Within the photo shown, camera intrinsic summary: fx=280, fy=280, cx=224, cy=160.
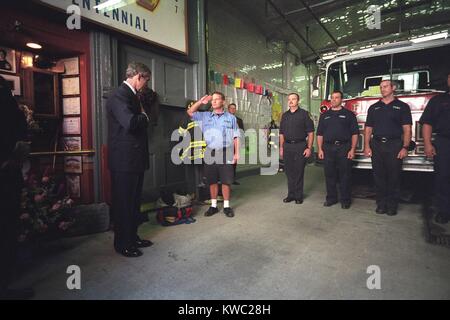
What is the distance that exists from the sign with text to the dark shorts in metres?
2.00

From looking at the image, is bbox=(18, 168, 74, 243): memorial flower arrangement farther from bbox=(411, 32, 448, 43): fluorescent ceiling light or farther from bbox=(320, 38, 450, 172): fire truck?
bbox=(411, 32, 448, 43): fluorescent ceiling light

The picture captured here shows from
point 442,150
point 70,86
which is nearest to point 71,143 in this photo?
point 70,86

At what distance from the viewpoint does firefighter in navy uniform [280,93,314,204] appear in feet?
15.8

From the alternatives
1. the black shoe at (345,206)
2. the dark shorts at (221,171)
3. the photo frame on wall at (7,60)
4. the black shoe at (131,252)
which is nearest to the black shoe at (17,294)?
the black shoe at (131,252)

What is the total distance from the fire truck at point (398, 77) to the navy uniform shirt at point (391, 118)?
671mm

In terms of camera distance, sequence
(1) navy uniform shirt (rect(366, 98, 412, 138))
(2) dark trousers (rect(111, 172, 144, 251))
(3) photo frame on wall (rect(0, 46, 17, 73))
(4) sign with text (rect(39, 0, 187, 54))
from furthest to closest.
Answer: (1) navy uniform shirt (rect(366, 98, 412, 138)), (4) sign with text (rect(39, 0, 187, 54)), (3) photo frame on wall (rect(0, 46, 17, 73)), (2) dark trousers (rect(111, 172, 144, 251))

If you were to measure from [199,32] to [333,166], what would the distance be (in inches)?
131

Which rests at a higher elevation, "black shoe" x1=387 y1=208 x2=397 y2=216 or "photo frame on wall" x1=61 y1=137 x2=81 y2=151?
"photo frame on wall" x1=61 y1=137 x2=81 y2=151

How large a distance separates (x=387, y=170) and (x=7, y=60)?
5.22m

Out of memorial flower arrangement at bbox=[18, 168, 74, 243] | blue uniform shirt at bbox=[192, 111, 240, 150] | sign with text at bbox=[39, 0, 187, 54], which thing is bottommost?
memorial flower arrangement at bbox=[18, 168, 74, 243]

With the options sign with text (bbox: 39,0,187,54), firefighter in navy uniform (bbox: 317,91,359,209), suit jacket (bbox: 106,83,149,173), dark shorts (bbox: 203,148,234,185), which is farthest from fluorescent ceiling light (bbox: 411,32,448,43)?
suit jacket (bbox: 106,83,149,173)
